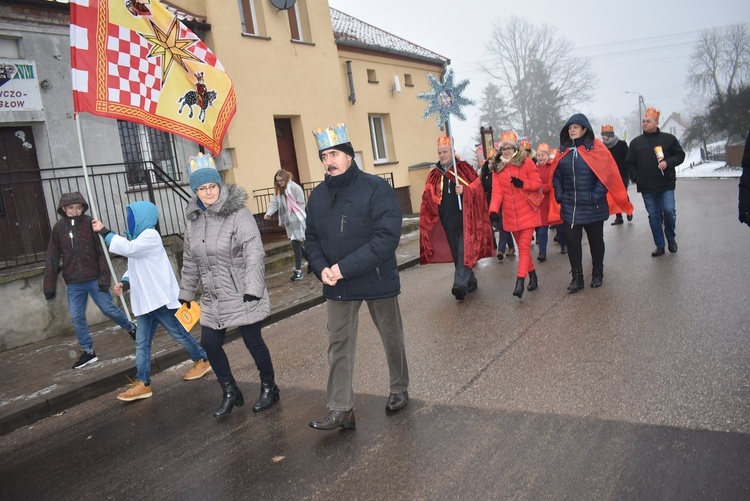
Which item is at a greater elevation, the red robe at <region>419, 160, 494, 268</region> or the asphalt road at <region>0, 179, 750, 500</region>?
the red robe at <region>419, 160, 494, 268</region>

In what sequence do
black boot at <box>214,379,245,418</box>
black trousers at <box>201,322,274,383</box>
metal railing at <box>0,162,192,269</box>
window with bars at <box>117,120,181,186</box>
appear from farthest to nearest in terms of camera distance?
window with bars at <box>117,120,181,186</box> < metal railing at <box>0,162,192,269</box> < black boot at <box>214,379,245,418</box> < black trousers at <box>201,322,274,383</box>

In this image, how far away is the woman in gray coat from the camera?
439cm

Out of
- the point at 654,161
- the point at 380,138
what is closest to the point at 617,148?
the point at 654,161

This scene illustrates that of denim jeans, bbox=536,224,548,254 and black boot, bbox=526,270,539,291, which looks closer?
black boot, bbox=526,270,539,291

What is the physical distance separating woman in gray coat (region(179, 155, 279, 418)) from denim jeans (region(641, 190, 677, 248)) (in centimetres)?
648

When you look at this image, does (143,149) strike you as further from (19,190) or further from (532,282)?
(532,282)

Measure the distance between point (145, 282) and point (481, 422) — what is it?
130 inches

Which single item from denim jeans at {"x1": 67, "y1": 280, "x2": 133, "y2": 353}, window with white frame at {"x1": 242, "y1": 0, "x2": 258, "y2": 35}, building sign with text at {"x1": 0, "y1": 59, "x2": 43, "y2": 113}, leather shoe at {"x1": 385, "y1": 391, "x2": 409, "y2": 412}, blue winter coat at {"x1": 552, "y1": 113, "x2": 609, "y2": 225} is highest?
window with white frame at {"x1": 242, "y1": 0, "x2": 258, "y2": 35}

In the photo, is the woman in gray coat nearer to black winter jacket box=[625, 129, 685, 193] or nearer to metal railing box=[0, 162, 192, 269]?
metal railing box=[0, 162, 192, 269]

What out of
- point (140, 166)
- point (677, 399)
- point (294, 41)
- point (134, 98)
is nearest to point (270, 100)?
point (294, 41)

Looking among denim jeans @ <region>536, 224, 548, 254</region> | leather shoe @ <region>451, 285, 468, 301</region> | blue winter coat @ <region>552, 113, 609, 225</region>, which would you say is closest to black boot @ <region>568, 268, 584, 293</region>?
blue winter coat @ <region>552, 113, 609, 225</region>

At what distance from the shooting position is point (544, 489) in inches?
114

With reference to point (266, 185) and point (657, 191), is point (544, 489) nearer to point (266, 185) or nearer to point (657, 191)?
point (657, 191)

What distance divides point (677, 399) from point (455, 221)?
13.4 feet
